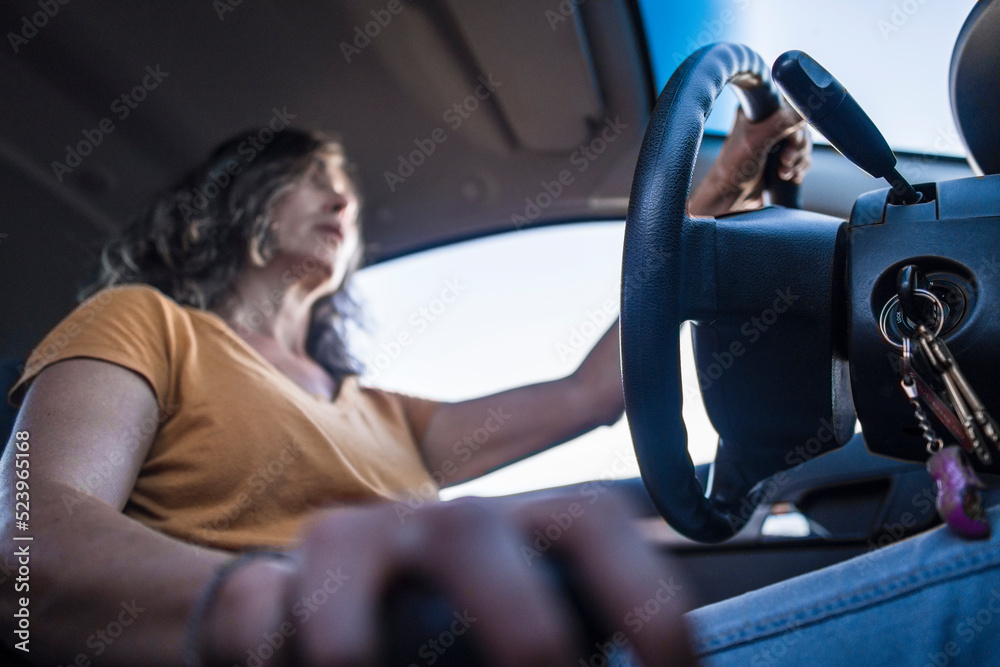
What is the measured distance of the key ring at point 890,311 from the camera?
0.65 metres

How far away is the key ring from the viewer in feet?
2.13

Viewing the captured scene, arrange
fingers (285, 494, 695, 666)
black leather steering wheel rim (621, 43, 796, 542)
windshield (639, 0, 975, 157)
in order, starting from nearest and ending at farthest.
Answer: fingers (285, 494, 695, 666)
black leather steering wheel rim (621, 43, 796, 542)
windshield (639, 0, 975, 157)

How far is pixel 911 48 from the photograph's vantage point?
1.18 m

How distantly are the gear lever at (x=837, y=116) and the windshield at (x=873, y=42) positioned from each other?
51 centimetres

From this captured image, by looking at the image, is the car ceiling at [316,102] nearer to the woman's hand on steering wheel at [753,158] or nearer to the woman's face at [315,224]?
the woman's face at [315,224]

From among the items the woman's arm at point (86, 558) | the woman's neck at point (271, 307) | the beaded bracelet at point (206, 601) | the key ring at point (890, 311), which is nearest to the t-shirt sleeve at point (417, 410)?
the woman's neck at point (271, 307)

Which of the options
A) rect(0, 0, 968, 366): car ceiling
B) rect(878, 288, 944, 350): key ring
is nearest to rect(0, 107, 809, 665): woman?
rect(0, 0, 968, 366): car ceiling

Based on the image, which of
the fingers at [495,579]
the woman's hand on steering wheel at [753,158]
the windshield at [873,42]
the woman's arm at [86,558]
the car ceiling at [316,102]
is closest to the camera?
the fingers at [495,579]

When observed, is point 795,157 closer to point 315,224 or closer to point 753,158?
point 753,158

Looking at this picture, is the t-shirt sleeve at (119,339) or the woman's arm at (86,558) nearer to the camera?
the woman's arm at (86,558)

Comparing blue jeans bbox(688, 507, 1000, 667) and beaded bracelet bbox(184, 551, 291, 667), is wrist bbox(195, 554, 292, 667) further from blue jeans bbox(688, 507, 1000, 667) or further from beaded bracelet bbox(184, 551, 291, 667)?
blue jeans bbox(688, 507, 1000, 667)

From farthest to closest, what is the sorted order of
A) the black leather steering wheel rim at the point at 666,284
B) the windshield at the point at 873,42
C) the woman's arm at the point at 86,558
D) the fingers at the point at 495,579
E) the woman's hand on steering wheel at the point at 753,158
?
1. the windshield at the point at 873,42
2. the woman's hand on steering wheel at the point at 753,158
3. the black leather steering wheel rim at the point at 666,284
4. the woman's arm at the point at 86,558
5. the fingers at the point at 495,579

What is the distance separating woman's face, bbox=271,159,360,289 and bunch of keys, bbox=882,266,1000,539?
1105 mm

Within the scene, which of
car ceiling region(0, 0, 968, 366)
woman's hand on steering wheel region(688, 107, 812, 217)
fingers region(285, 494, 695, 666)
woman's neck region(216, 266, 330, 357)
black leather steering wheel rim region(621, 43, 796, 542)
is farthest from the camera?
woman's neck region(216, 266, 330, 357)
